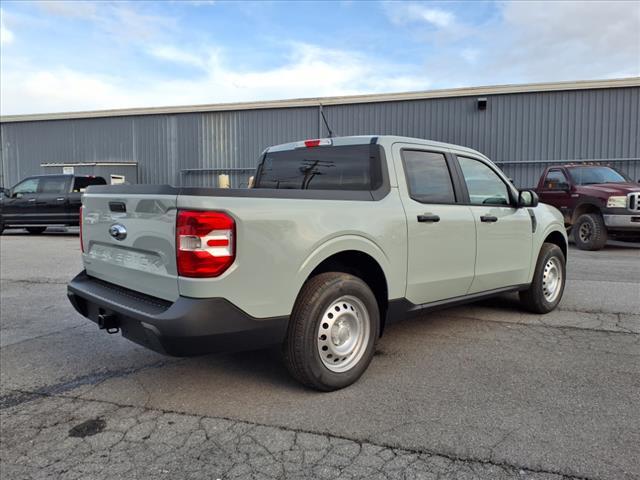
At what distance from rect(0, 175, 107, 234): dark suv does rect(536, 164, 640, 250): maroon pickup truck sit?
42.1ft

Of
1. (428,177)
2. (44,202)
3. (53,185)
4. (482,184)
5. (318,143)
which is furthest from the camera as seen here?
(53,185)

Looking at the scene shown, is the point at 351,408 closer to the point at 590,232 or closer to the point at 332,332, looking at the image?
the point at 332,332

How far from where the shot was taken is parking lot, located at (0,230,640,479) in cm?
262

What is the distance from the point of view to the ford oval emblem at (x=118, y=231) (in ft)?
11.2

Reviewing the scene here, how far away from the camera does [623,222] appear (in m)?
10.7

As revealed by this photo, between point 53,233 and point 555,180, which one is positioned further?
point 53,233

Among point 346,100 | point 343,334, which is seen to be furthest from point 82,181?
point 343,334

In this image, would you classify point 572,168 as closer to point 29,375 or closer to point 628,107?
point 628,107

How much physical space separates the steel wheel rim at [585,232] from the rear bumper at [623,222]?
0.43 m

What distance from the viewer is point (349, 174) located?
4117 millimetres

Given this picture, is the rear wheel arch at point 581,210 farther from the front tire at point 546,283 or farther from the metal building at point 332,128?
the front tire at point 546,283

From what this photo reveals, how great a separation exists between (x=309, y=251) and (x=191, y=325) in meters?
0.85

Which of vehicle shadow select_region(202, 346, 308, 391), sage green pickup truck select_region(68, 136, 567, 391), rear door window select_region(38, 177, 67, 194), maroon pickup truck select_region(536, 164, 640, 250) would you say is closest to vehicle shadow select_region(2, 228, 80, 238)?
rear door window select_region(38, 177, 67, 194)

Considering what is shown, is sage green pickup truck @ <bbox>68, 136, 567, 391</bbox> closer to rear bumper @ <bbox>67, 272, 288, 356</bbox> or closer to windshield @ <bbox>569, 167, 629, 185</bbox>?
rear bumper @ <bbox>67, 272, 288, 356</bbox>
